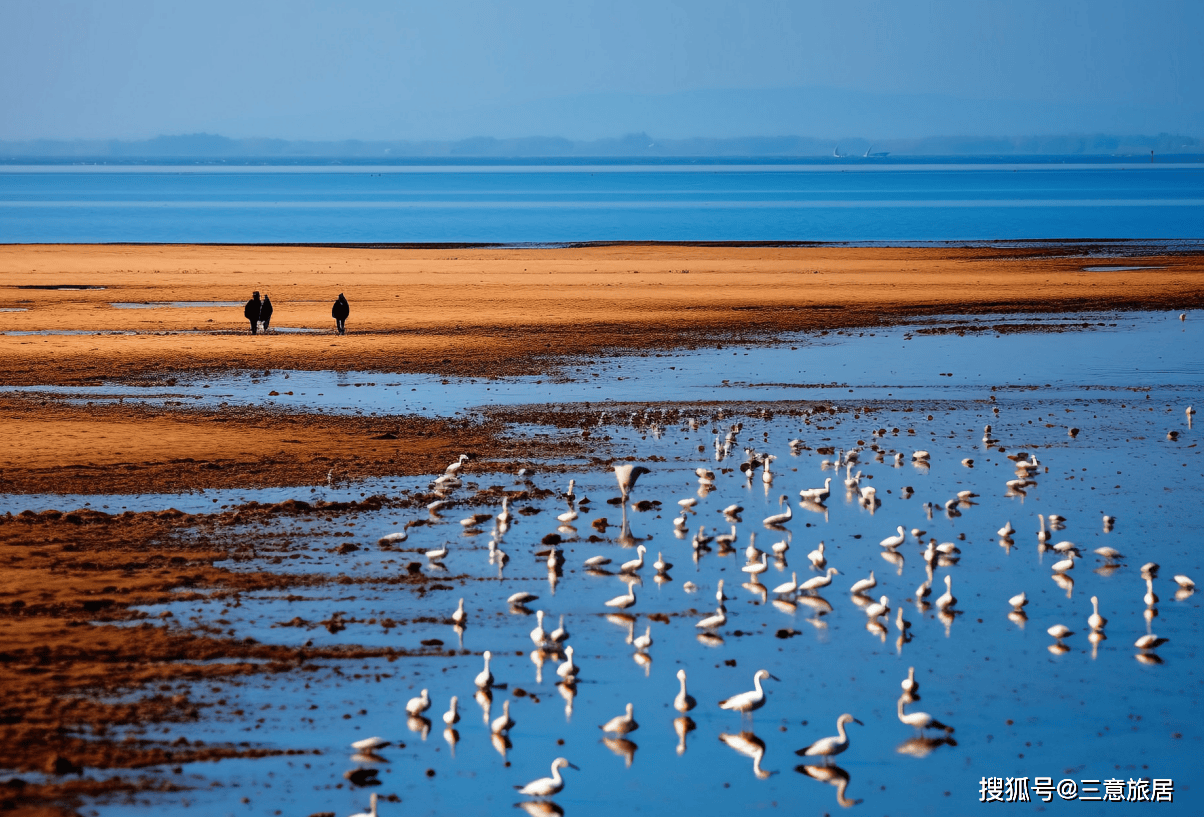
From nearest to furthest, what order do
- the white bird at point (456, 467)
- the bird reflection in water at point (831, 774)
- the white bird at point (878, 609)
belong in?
the bird reflection in water at point (831, 774) → the white bird at point (878, 609) → the white bird at point (456, 467)

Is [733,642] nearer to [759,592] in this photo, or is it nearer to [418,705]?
[759,592]

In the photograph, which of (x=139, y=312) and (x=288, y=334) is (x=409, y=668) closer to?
(x=288, y=334)

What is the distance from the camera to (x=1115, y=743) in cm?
1220

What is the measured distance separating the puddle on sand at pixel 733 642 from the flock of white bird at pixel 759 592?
11 centimetres

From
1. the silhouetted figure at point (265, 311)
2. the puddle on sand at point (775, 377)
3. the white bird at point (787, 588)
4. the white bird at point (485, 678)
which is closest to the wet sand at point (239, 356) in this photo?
the silhouetted figure at point (265, 311)

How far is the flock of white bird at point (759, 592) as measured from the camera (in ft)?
40.4

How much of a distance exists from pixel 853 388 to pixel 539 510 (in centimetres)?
1286

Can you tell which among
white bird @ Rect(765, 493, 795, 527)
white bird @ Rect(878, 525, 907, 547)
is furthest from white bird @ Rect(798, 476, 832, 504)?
white bird @ Rect(878, 525, 907, 547)

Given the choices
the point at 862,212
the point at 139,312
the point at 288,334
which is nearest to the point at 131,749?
the point at 288,334

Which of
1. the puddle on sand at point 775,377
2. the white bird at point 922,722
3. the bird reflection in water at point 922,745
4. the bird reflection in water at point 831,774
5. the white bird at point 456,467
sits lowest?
the bird reflection in water at point 831,774

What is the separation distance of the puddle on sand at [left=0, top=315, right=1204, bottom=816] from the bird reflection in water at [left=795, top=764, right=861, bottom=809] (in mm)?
61

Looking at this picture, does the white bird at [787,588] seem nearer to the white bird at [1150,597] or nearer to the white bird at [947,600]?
the white bird at [947,600]

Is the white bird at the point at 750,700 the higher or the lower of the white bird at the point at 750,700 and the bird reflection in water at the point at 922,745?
the higher

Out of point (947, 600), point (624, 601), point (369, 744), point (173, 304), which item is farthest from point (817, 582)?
point (173, 304)
